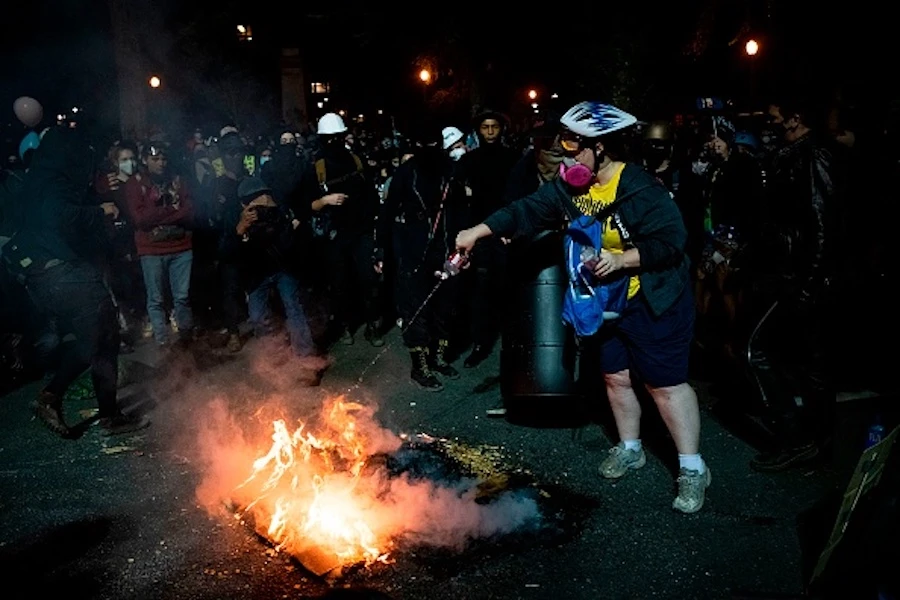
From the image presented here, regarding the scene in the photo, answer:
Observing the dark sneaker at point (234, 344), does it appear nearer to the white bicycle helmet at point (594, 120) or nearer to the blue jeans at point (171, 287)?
the blue jeans at point (171, 287)

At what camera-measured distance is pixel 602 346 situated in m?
4.56

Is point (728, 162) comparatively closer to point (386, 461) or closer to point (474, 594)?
point (386, 461)

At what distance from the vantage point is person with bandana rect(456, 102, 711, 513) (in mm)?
4055

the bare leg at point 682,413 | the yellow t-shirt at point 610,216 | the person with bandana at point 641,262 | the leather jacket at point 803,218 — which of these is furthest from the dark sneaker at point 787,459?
the yellow t-shirt at point 610,216

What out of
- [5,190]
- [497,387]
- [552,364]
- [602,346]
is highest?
[5,190]

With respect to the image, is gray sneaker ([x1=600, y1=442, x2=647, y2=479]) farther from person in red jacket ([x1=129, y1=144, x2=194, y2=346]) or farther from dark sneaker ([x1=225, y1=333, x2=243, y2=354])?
person in red jacket ([x1=129, y1=144, x2=194, y2=346])

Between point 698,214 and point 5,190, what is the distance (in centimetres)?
684

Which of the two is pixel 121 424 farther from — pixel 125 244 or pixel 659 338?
pixel 659 338

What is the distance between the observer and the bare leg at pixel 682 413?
4285 millimetres

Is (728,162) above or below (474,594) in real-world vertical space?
above

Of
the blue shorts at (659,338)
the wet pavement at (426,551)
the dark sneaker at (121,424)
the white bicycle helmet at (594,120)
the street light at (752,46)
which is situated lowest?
the dark sneaker at (121,424)

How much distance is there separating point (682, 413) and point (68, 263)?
4.49 meters

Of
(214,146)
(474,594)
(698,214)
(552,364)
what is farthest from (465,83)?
(474,594)

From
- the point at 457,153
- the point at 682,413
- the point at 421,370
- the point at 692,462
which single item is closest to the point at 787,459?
the point at 692,462
